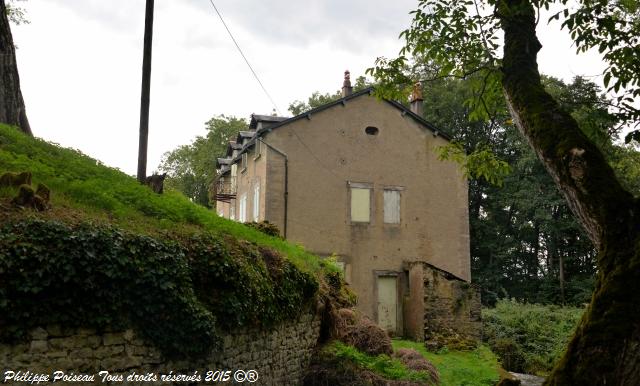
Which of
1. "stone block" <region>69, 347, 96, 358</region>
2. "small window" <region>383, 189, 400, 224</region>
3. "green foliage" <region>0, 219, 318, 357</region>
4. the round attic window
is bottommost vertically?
"stone block" <region>69, 347, 96, 358</region>

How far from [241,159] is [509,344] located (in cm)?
1381

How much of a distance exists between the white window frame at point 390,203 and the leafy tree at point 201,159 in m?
18.0

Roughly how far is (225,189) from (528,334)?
15687 millimetres

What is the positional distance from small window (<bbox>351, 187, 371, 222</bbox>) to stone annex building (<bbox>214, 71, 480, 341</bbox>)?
4 centimetres

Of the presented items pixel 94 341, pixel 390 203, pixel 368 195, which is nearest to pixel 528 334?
pixel 390 203

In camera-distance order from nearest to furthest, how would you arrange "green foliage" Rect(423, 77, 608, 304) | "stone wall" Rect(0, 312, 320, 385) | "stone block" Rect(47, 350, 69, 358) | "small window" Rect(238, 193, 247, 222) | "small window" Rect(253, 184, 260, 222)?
"stone wall" Rect(0, 312, 320, 385)
"stone block" Rect(47, 350, 69, 358)
"small window" Rect(253, 184, 260, 222)
"small window" Rect(238, 193, 247, 222)
"green foliage" Rect(423, 77, 608, 304)

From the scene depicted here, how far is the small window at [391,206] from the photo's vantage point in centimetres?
2377

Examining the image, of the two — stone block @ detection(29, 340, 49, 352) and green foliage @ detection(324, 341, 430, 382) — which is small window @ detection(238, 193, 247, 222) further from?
stone block @ detection(29, 340, 49, 352)

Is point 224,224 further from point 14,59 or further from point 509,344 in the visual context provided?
point 509,344

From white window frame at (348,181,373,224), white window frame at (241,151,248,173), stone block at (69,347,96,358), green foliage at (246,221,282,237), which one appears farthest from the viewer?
white window frame at (241,151,248,173)

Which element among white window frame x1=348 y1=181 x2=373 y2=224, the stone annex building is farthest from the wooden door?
white window frame x1=348 y1=181 x2=373 y2=224

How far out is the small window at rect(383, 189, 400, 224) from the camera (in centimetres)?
2377

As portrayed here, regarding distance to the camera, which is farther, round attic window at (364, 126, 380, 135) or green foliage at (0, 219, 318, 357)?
round attic window at (364, 126, 380, 135)

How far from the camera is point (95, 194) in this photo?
921 cm
